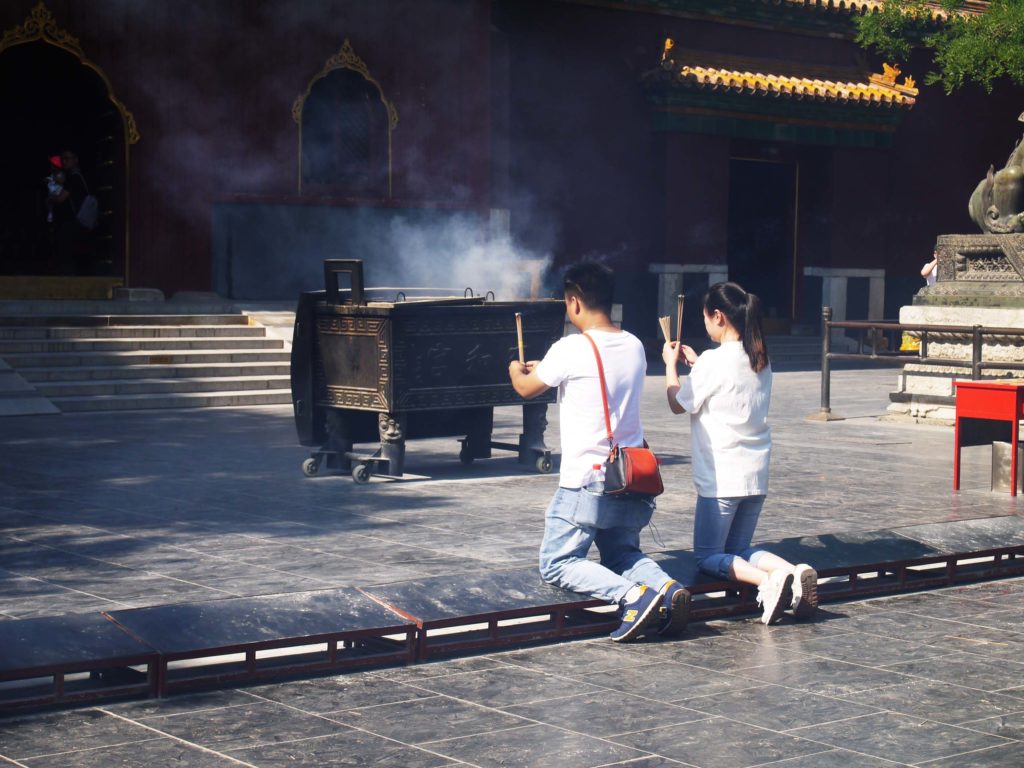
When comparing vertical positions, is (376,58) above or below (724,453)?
above

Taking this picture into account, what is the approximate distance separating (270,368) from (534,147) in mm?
6594

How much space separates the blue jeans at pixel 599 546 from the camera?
5992 millimetres

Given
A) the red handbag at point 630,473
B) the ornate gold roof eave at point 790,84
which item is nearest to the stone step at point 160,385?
the ornate gold roof eave at point 790,84

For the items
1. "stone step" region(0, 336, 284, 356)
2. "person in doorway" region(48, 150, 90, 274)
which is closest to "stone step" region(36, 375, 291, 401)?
"stone step" region(0, 336, 284, 356)

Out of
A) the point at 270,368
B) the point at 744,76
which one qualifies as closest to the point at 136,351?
Result: the point at 270,368

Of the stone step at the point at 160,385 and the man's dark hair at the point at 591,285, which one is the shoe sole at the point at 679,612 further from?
the stone step at the point at 160,385

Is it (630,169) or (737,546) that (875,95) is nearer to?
(630,169)

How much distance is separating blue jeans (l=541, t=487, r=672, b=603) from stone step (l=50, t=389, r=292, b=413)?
9.13 metres

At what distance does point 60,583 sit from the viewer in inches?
267

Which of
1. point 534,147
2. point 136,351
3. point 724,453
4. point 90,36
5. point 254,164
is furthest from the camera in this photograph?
point 534,147

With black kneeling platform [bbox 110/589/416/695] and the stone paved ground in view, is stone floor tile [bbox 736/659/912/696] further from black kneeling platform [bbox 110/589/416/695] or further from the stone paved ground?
black kneeling platform [bbox 110/589/416/695]

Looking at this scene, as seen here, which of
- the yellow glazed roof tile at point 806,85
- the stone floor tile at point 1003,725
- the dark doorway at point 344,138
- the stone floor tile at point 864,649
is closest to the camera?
the stone floor tile at point 1003,725

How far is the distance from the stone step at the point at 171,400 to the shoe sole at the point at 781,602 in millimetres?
9578

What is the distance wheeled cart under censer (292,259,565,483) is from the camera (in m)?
10.0
